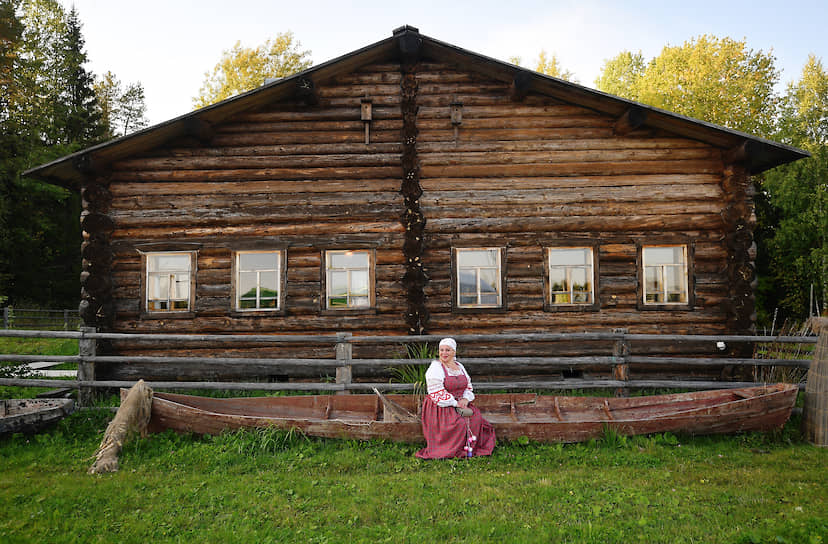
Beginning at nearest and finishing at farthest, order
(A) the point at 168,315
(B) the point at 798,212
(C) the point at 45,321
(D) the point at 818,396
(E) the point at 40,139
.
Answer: (D) the point at 818,396 < (A) the point at 168,315 < (C) the point at 45,321 < (B) the point at 798,212 < (E) the point at 40,139

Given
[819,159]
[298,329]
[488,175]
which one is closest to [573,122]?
[488,175]

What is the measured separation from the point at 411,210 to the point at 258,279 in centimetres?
355

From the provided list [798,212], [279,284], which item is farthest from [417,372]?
[798,212]

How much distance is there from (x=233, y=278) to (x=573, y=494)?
7.89 m

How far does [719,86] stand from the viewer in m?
27.1

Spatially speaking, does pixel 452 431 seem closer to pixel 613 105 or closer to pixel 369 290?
pixel 369 290

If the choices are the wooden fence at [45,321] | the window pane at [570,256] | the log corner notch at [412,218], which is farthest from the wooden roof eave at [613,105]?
the wooden fence at [45,321]

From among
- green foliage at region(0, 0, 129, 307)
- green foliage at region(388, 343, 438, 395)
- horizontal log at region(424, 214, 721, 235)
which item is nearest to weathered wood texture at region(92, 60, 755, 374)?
horizontal log at region(424, 214, 721, 235)

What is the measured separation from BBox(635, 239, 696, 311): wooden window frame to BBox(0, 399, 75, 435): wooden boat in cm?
1046

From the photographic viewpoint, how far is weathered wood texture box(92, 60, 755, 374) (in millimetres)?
10352

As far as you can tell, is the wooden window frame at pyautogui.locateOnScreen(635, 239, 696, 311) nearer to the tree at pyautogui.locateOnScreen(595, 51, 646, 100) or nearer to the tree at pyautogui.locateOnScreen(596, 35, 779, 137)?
the tree at pyautogui.locateOnScreen(596, 35, 779, 137)

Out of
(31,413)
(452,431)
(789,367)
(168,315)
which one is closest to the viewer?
(452,431)

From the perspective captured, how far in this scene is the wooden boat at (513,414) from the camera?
21.3 feet

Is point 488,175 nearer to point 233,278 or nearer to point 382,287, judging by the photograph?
point 382,287
